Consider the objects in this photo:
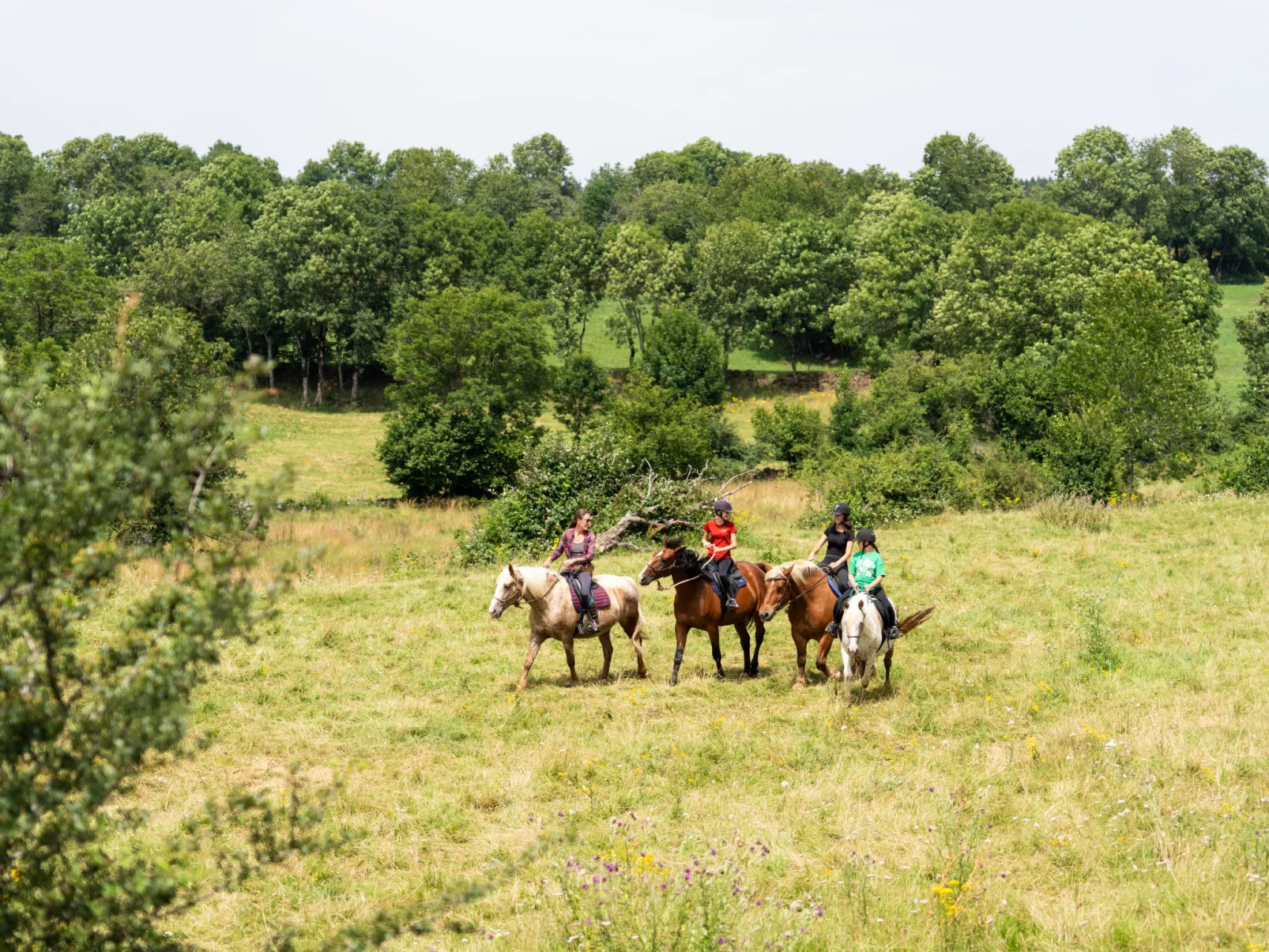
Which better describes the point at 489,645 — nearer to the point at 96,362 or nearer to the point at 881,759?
the point at 881,759

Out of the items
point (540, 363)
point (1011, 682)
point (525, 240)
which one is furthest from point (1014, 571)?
point (525, 240)

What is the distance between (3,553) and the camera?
464cm

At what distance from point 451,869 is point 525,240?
8493 centimetres

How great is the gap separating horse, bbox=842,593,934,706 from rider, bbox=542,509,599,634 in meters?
3.65

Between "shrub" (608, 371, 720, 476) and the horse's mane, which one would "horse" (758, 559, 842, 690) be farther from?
"shrub" (608, 371, 720, 476)

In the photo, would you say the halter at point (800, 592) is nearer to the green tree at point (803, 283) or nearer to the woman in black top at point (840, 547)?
the woman in black top at point (840, 547)

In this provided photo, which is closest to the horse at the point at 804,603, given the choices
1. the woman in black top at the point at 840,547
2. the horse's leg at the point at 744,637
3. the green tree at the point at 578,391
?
the woman in black top at the point at 840,547

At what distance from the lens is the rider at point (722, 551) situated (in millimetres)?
15883

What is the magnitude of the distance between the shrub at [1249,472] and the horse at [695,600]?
75.8ft

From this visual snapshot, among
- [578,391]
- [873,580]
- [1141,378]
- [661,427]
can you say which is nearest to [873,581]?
[873,580]

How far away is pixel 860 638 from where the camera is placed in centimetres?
1441

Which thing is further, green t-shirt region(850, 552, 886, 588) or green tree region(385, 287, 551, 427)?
green tree region(385, 287, 551, 427)

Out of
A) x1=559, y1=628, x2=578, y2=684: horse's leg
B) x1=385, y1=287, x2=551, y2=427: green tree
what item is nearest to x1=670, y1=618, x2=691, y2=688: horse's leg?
x1=559, y1=628, x2=578, y2=684: horse's leg

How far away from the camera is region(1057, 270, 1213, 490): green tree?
3441cm
